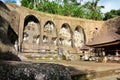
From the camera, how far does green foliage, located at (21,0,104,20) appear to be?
132 ft

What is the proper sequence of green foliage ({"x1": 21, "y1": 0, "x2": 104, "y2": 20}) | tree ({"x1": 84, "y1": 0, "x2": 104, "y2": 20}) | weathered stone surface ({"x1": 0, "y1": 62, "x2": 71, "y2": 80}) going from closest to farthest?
weathered stone surface ({"x1": 0, "y1": 62, "x2": 71, "y2": 80}) → green foliage ({"x1": 21, "y1": 0, "x2": 104, "y2": 20}) → tree ({"x1": 84, "y1": 0, "x2": 104, "y2": 20})

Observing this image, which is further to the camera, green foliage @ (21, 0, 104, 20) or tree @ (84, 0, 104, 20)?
tree @ (84, 0, 104, 20)

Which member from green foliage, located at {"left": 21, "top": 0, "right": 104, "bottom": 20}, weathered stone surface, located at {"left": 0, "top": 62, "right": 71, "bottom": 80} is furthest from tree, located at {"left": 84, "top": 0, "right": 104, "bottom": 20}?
weathered stone surface, located at {"left": 0, "top": 62, "right": 71, "bottom": 80}

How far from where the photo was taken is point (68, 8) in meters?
41.2

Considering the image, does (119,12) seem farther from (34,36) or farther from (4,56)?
(4,56)

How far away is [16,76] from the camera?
12.9 feet

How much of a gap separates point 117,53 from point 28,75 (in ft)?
51.8

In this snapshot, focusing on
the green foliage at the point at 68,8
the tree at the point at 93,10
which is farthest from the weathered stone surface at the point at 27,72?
the tree at the point at 93,10

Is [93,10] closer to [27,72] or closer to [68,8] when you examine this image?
[68,8]

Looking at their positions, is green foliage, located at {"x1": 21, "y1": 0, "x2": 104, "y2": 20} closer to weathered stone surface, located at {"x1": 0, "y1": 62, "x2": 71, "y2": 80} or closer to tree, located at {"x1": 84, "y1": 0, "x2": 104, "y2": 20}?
tree, located at {"x1": 84, "y1": 0, "x2": 104, "y2": 20}

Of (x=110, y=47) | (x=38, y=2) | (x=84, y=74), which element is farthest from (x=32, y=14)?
(x=84, y=74)

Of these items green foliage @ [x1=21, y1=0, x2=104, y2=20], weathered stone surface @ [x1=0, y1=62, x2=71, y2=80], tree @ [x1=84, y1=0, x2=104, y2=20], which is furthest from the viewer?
tree @ [x1=84, y1=0, x2=104, y2=20]

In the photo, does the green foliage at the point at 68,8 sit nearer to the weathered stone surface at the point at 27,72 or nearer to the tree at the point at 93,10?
the tree at the point at 93,10

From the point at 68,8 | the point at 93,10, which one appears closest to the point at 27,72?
the point at 68,8
